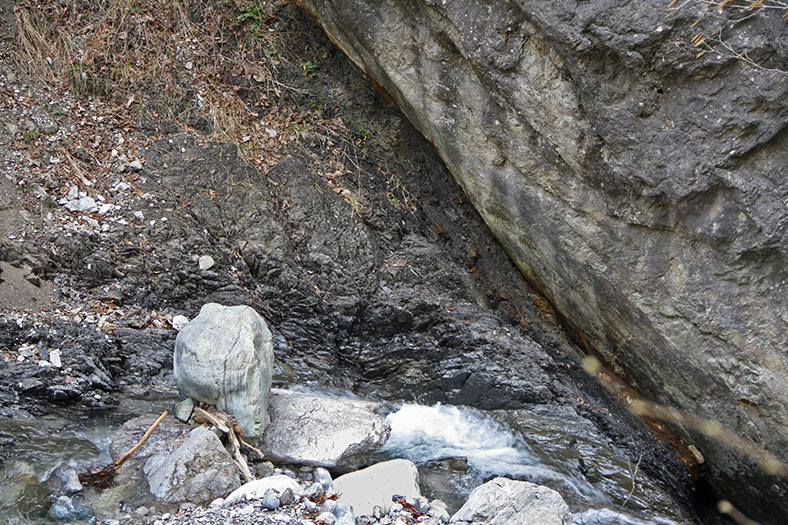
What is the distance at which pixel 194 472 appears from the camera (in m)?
3.72

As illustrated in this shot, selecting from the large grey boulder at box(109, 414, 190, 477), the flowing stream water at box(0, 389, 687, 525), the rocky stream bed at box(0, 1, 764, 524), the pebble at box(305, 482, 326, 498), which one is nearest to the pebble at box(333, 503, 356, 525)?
the pebble at box(305, 482, 326, 498)

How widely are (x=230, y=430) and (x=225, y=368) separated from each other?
38 cm

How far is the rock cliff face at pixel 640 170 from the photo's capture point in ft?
12.8

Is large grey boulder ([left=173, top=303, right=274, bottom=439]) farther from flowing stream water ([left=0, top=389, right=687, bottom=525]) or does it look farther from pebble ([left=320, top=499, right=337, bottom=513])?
pebble ([left=320, top=499, right=337, bottom=513])

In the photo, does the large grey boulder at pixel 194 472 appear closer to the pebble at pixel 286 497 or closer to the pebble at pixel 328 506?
the pebble at pixel 286 497

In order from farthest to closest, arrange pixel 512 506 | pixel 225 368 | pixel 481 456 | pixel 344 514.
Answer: pixel 481 456 < pixel 225 368 < pixel 512 506 < pixel 344 514

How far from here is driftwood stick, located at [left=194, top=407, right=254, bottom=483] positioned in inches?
154

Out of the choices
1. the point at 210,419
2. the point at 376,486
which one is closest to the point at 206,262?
the point at 210,419

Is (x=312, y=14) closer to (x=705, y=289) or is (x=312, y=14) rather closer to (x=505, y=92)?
(x=505, y=92)

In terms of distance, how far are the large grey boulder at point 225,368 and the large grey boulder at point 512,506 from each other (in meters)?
1.42

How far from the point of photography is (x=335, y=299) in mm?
5621

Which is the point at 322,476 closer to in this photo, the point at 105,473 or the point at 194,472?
the point at 194,472

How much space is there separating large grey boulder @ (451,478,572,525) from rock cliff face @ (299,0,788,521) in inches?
57.8

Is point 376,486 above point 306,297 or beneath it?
beneath
